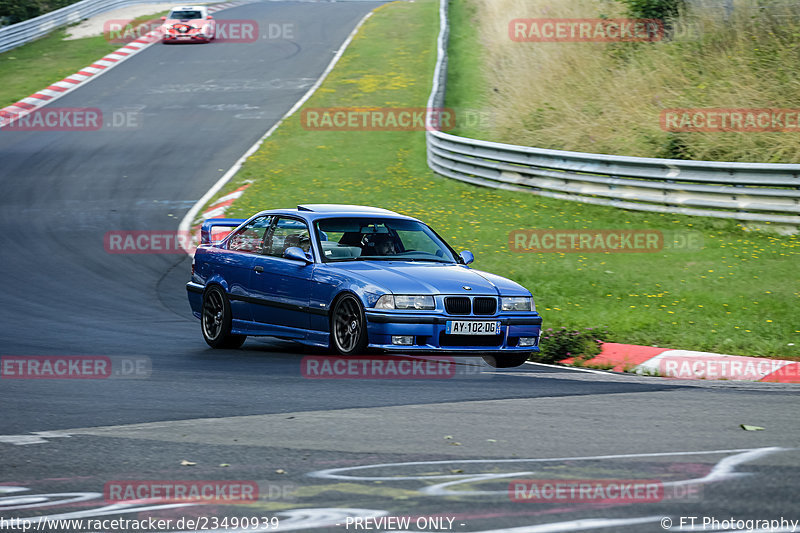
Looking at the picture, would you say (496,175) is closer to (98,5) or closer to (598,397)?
(598,397)

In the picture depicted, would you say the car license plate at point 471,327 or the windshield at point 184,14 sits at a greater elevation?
the windshield at point 184,14

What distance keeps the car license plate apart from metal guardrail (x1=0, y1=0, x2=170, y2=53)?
117ft

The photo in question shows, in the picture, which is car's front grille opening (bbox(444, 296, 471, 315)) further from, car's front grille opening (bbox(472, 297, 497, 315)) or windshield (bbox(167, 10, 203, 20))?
windshield (bbox(167, 10, 203, 20))

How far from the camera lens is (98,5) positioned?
49312mm

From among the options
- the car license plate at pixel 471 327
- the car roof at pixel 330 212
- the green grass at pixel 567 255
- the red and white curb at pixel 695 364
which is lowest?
the green grass at pixel 567 255

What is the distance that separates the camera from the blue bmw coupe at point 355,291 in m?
9.73

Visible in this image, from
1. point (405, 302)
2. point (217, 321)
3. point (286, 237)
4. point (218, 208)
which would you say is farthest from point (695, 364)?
point (218, 208)

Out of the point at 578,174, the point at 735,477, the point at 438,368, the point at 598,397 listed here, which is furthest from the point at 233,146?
the point at 735,477

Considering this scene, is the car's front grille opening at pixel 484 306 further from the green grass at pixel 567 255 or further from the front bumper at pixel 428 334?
the green grass at pixel 567 255

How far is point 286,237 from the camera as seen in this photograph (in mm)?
11328

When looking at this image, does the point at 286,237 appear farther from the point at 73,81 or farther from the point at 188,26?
the point at 188,26

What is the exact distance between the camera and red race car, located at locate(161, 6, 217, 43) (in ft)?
143

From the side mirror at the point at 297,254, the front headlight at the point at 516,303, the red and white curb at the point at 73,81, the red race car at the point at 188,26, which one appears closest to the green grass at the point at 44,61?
the red and white curb at the point at 73,81

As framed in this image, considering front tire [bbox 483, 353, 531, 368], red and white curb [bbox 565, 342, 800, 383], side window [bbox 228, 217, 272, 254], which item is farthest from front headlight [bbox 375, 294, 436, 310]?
side window [bbox 228, 217, 272, 254]
